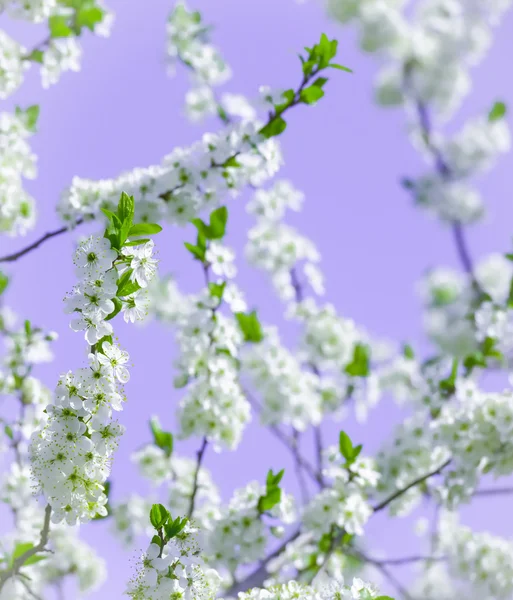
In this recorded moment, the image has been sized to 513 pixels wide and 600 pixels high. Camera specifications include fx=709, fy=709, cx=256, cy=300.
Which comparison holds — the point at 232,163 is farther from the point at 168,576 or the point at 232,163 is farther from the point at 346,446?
the point at 168,576

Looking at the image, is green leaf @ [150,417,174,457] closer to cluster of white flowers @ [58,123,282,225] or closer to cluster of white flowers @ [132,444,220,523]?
cluster of white flowers @ [132,444,220,523]

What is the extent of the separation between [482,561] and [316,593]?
269 cm

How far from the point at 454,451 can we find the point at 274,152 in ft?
6.76

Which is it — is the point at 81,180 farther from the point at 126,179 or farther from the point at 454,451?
the point at 454,451

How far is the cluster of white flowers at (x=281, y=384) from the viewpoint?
5484 mm

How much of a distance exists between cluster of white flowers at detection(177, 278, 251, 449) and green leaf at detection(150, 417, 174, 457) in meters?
0.38

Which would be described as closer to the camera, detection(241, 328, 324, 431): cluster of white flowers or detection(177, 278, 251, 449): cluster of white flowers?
detection(177, 278, 251, 449): cluster of white flowers

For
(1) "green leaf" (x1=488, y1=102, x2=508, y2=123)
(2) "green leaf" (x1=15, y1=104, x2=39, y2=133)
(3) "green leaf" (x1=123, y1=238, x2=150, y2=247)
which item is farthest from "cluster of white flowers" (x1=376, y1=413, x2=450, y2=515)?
(1) "green leaf" (x1=488, y1=102, x2=508, y2=123)

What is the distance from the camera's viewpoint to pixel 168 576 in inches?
95.6

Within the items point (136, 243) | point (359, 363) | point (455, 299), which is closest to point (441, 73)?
point (455, 299)

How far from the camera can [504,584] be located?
471 centimetres

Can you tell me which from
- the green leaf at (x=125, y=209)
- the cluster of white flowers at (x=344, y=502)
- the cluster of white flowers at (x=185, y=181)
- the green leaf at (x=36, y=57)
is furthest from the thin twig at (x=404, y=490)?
the green leaf at (x=36, y=57)

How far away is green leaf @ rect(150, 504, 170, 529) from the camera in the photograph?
8.22 feet

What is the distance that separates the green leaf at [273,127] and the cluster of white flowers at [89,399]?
169 centimetres
